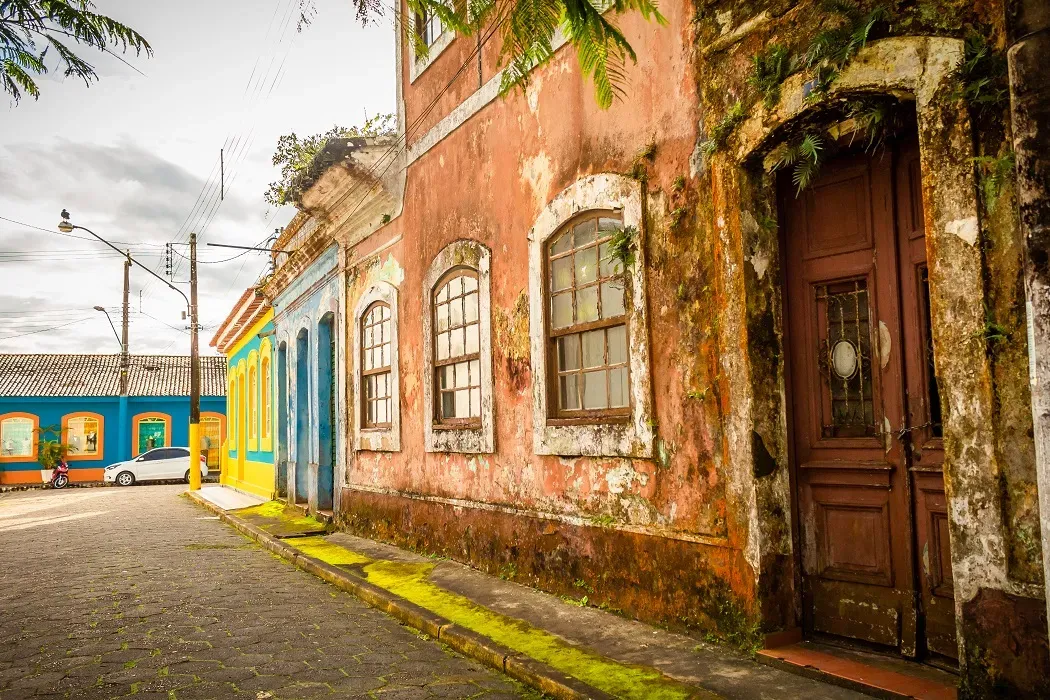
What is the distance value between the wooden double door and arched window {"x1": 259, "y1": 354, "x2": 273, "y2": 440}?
14.7 m

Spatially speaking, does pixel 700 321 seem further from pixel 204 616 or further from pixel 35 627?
pixel 35 627

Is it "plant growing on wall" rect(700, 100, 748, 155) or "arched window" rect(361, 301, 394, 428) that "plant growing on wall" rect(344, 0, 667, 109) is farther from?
"arched window" rect(361, 301, 394, 428)

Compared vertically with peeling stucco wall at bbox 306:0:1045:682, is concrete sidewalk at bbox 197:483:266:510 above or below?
below

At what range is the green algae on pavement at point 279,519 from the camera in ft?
38.2

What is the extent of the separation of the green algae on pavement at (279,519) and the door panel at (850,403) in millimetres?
8258

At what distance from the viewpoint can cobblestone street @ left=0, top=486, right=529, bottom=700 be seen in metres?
4.60

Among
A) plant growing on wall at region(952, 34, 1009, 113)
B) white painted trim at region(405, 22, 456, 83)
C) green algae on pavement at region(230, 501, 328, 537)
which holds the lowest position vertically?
green algae on pavement at region(230, 501, 328, 537)

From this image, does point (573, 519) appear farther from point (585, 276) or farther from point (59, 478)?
point (59, 478)

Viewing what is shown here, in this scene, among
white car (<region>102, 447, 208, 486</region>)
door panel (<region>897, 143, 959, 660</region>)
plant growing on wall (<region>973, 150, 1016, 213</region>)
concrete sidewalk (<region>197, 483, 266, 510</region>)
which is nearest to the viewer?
plant growing on wall (<region>973, 150, 1016, 213</region>)

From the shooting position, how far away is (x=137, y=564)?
9.32m

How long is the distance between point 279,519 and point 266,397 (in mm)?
5826

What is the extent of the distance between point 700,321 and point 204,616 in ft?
14.9

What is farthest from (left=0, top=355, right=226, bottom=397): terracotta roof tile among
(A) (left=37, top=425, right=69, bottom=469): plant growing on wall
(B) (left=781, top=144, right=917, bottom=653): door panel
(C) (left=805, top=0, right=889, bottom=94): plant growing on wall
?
(C) (left=805, top=0, right=889, bottom=94): plant growing on wall

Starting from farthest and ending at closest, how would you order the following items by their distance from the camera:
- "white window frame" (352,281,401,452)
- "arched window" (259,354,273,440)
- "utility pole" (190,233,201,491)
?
"utility pole" (190,233,201,491)
"arched window" (259,354,273,440)
"white window frame" (352,281,401,452)
